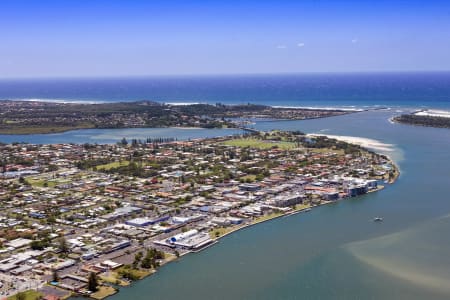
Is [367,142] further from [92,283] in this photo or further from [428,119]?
[92,283]

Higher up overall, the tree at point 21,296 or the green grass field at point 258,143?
the green grass field at point 258,143

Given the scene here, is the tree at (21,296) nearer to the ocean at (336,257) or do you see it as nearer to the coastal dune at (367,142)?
the ocean at (336,257)

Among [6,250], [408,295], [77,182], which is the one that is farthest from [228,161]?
[408,295]

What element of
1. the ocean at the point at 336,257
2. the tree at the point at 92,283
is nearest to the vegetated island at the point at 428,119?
the ocean at the point at 336,257

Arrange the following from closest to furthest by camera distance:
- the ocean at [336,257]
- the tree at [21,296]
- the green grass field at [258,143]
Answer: the tree at [21,296], the ocean at [336,257], the green grass field at [258,143]

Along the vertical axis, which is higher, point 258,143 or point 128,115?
point 128,115

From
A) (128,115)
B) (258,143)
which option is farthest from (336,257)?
(128,115)
